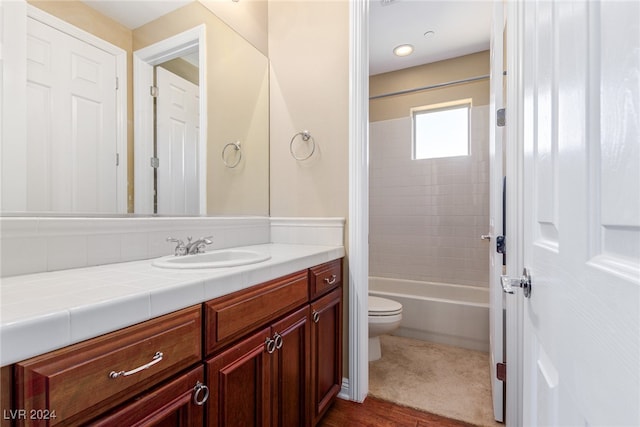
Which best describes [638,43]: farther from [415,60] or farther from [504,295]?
[415,60]

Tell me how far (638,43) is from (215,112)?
5.65 feet

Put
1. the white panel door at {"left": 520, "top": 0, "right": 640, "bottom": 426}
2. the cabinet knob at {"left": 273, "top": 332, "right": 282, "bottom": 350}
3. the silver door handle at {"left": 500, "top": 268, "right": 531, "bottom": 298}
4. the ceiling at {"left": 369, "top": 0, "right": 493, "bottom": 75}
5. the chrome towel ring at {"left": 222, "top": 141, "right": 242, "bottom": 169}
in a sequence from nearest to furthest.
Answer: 1. the white panel door at {"left": 520, "top": 0, "right": 640, "bottom": 426}
2. the silver door handle at {"left": 500, "top": 268, "right": 531, "bottom": 298}
3. the cabinet knob at {"left": 273, "top": 332, "right": 282, "bottom": 350}
4. the chrome towel ring at {"left": 222, "top": 141, "right": 242, "bottom": 169}
5. the ceiling at {"left": 369, "top": 0, "right": 493, "bottom": 75}

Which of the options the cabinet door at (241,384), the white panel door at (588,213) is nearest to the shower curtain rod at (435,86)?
the white panel door at (588,213)

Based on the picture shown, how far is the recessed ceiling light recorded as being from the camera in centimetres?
277

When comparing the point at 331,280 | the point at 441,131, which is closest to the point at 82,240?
the point at 331,280

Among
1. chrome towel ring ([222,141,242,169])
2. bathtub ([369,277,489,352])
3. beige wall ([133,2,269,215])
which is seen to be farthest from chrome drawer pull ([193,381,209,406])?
bathtub ([369,277,489,352])

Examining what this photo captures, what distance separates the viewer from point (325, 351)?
148 centimetres

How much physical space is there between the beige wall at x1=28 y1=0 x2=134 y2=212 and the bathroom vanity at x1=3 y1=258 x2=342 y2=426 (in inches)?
27.9

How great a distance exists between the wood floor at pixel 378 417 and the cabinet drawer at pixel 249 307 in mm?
738

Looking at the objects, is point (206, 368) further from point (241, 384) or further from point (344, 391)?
point (344, 391)

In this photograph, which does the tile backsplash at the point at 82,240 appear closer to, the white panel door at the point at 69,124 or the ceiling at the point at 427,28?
the white panel door at the point at 69,124

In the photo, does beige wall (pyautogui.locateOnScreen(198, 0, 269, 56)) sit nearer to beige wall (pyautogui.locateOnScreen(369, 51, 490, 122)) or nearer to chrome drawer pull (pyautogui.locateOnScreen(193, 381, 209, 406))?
beige wall (pyautogui.locateOnScreen(369, 51, 490, 122))

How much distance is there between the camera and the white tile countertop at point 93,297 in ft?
1.62

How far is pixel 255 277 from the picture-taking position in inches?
39.2
